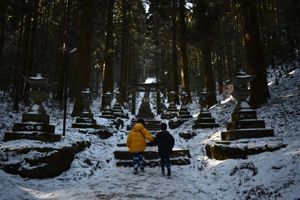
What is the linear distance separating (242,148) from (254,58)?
7.01 metres

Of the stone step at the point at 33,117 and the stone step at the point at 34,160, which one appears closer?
the stone step at the point at 34,160

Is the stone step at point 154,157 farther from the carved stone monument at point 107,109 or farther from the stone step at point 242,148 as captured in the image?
the carved stone monument at point 107,109

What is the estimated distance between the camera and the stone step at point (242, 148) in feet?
25.6

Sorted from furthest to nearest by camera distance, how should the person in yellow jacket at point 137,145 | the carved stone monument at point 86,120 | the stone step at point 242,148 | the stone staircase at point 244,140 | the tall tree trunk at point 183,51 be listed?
the tall tree trunk at point 183,51 → the carved stone monument at point 86,120 → the person in yellow jacket at point 137,145 → the stone staircase at point 244,140 → the stone step at point 242,148

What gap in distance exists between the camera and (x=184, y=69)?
25.0 meters

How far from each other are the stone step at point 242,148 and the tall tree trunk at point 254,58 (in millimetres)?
5390

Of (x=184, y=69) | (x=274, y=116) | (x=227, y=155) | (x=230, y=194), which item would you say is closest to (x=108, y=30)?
(x=184, y=69)

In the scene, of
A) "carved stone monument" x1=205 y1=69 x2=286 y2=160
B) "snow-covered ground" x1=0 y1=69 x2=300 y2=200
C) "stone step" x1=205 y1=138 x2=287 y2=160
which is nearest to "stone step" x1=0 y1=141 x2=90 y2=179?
"snow-covered ground" x1=0 y1=69 x2=300 y2=200

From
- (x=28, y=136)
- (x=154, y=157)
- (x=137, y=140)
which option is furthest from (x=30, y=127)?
(x=154, y=157)

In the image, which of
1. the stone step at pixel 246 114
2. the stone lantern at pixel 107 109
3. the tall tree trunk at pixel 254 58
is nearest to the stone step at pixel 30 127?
the stone step at pixel 246 114

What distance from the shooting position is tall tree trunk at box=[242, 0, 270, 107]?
13578mm

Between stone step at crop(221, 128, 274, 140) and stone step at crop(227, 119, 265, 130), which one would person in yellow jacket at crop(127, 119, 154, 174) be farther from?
stone step at crop(227, 119, 265, 130)

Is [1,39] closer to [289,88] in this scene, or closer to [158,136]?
[158,136]

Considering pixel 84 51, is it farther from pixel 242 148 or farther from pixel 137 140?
pixel 242 148
